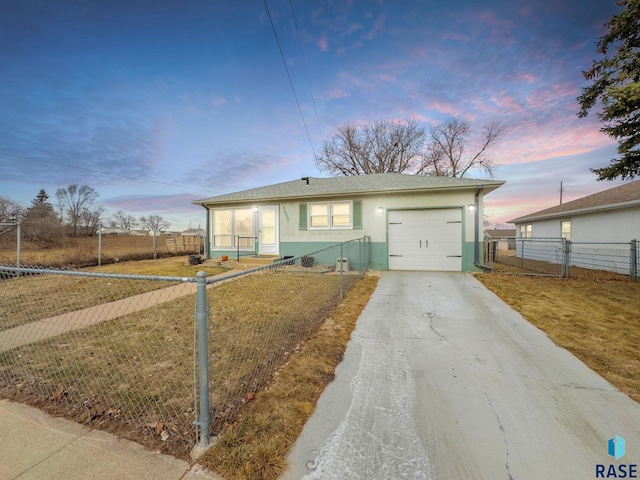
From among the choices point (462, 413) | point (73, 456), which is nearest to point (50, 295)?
point (73, 456)

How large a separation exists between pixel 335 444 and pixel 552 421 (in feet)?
5.99

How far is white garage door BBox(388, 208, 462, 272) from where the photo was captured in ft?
32.0

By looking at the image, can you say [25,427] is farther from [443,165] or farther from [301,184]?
[443,165]

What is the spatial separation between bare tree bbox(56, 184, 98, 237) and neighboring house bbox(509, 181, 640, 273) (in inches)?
1888

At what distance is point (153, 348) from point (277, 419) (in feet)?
8.02

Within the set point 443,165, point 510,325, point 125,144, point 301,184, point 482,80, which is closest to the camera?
point 510,325

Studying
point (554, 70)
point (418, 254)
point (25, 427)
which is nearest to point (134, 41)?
point (25, 427)

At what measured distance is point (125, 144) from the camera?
22.2 metres

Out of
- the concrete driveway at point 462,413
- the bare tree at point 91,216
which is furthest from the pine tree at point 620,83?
the bare tree at point 91,216

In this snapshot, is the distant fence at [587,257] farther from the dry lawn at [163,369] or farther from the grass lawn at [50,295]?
the grass lawn at [50,295]

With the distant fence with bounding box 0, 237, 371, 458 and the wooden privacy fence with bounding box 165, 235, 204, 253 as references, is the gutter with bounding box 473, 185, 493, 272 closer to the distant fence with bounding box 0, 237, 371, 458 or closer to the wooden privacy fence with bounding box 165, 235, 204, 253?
the distant fence with bounding box 0, 237, 371, 458

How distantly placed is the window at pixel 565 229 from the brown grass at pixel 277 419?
16.8 metres

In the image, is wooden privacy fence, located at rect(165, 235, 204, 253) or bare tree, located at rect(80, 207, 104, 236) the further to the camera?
bare tree, located at rect(80, 207, 104, 236)

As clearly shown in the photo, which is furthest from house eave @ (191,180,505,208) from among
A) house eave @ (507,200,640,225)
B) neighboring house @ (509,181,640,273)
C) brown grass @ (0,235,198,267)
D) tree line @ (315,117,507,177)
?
tree line @ (315,117,507,177)
